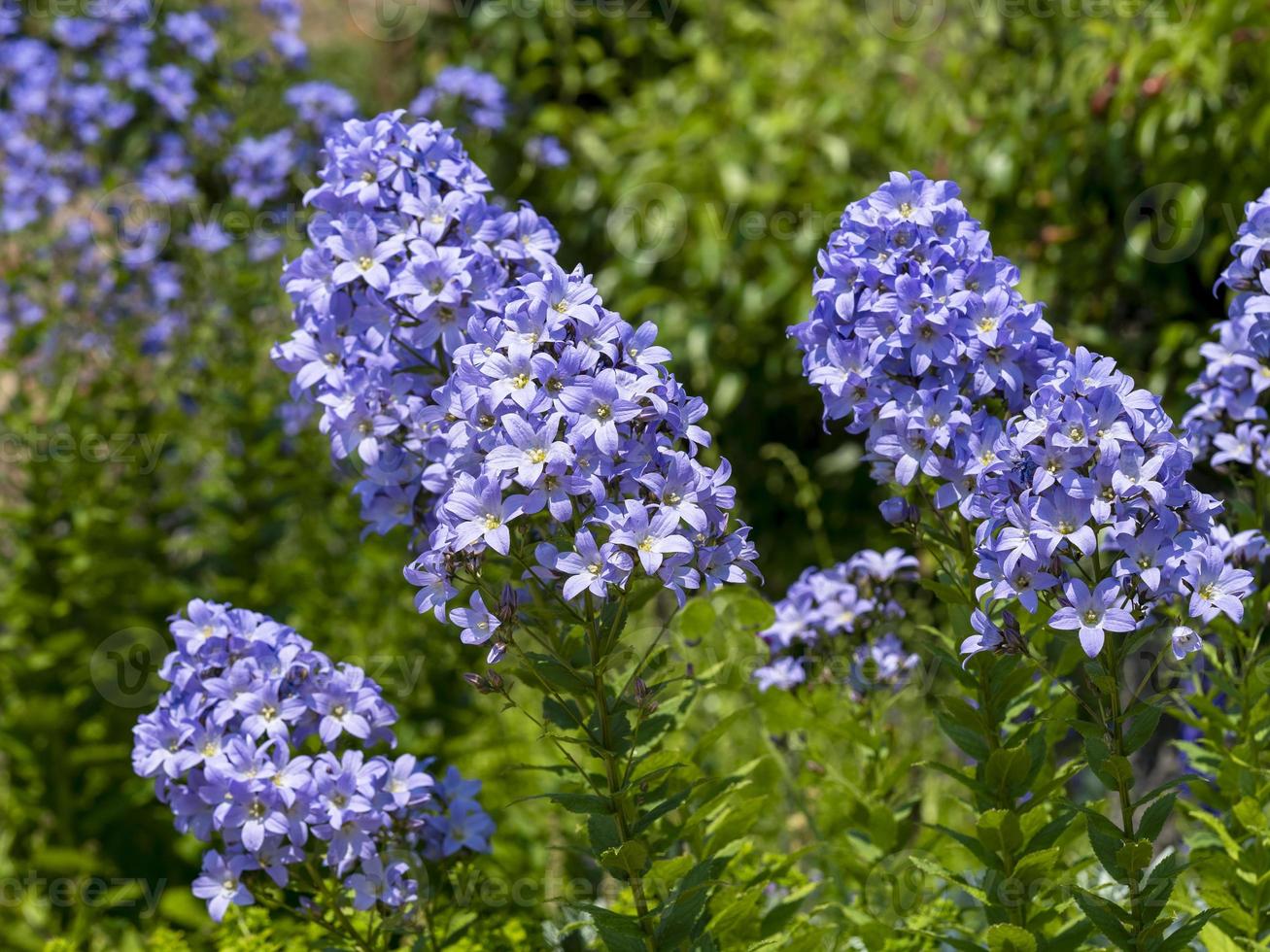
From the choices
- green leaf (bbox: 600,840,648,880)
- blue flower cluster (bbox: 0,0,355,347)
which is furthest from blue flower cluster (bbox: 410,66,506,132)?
green leaf (bbox: 600,840,648,880)

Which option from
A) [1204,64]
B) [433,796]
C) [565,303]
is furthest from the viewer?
[1204,64]

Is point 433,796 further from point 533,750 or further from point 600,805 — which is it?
point 533,750

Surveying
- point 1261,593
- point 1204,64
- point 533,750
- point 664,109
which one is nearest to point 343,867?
point 1261,593

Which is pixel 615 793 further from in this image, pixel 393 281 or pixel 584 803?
pixel 393 281

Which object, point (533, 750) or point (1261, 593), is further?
point (533, 750)

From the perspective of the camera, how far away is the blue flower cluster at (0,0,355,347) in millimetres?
4840

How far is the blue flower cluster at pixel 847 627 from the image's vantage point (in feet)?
9.49

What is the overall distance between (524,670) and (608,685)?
20 centimetres

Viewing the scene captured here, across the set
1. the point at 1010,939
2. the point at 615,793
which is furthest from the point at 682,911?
the point at 1010,939

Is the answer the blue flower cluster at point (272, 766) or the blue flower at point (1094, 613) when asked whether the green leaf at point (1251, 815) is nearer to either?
the blue flower at point (1094, 613)

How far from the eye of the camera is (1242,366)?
262 centimetres

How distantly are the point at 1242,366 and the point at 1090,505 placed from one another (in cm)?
91

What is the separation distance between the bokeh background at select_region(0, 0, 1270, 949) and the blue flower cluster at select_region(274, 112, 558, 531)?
1097mm

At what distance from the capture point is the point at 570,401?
1937 mm
